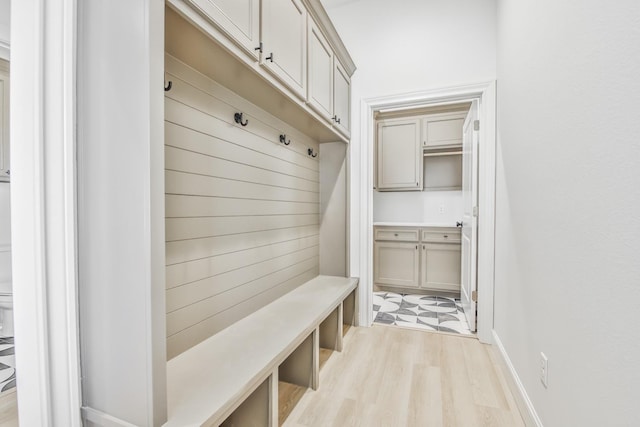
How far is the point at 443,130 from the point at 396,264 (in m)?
1.76

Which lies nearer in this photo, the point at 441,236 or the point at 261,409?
the point at 261,409

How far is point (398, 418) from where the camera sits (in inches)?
60.4

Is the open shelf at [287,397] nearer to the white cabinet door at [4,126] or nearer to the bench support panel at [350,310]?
→ the bench support panel at [350,310]

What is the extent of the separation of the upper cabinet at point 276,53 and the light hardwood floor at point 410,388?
65.4 inches

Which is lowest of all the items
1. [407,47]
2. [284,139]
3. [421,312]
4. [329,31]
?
[421,312]

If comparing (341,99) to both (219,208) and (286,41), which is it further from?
(219,208)

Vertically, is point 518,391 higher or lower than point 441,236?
lower

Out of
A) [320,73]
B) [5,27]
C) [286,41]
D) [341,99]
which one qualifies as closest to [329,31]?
[320,73]

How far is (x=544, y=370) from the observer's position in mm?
1290

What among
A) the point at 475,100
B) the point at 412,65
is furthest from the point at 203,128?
the point at 475,100

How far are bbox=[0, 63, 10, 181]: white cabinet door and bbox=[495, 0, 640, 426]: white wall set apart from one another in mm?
1765

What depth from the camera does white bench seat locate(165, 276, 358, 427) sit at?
39.0 inches

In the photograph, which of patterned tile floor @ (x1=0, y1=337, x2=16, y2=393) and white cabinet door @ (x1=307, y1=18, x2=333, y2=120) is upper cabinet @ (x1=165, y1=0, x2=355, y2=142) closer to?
white cabinet door @ (x1=307, y1=18, x2=333, y2=120)

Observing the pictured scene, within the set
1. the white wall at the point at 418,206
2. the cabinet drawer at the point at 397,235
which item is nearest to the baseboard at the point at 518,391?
the cabinet drawer at the point at 397,235
